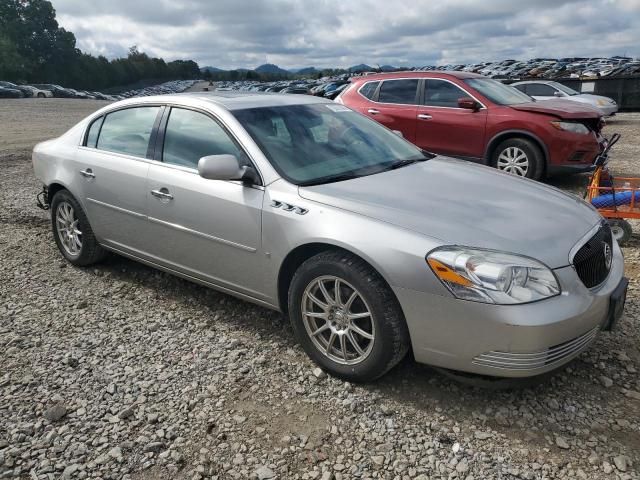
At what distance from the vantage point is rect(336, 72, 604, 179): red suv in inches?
283

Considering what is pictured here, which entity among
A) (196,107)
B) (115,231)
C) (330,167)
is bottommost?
(115,231)

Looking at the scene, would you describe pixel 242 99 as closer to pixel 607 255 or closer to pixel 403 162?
pixel 403 162

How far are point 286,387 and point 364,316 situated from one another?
642mm

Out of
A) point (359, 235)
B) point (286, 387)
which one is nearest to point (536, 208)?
point (359, 235)

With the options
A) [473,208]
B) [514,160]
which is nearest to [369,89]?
[514,160]

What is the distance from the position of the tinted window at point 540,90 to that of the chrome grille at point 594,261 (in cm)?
1366

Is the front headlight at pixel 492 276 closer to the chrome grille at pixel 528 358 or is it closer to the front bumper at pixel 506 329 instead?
the front bumper at pixel 506 329

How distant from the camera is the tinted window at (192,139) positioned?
3535mm

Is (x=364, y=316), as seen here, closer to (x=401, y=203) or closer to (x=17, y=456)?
(x=401, y=203)

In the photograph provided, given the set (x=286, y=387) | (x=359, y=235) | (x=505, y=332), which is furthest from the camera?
(x=286, y=387)

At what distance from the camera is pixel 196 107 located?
3.78 m

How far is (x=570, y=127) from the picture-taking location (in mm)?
7180

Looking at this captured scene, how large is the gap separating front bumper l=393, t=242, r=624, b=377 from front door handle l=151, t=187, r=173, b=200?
6.03 feet

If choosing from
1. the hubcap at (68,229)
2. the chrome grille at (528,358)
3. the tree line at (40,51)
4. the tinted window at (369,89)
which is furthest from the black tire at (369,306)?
the tree line at (40,51)
